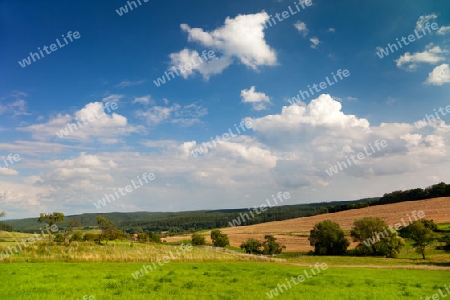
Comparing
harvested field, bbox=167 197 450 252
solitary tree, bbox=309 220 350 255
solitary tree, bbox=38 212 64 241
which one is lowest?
harvested field, bbox=167 197 450 252

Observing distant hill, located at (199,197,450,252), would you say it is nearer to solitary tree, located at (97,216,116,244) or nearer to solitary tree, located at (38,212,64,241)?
solitary tree, located at (97,216,116,244)

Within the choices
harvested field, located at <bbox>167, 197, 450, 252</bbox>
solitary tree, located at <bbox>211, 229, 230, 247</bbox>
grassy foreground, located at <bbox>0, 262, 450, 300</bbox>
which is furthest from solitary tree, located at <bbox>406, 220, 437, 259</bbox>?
grassy foreground, located at <bbox>0, 262, 450, 300</bbox>

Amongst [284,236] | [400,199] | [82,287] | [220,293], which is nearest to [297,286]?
[220,293]

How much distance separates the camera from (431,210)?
411 feet

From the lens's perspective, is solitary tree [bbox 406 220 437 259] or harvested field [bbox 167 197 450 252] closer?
solitary tree [bbox 406 220 437 259]

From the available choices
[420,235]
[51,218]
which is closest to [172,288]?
[51,218]

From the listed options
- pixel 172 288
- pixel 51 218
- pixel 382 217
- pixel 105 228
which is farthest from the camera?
pixel 382 217

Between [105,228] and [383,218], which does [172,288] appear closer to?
[105,228]

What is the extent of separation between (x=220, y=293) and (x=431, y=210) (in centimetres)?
13901

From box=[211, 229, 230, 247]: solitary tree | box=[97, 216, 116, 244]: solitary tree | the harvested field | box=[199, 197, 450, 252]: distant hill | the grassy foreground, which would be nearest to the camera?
the grassy foreground

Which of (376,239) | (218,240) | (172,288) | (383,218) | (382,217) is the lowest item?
(382,217)

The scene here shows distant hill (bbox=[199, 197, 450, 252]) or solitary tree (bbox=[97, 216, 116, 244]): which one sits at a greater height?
solitary tree (bbox=[97, 216, 116, 244])

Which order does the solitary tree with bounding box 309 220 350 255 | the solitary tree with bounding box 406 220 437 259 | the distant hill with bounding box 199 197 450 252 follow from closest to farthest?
the solitary tree with bounding box 406 220 437 259 < the solitary tree with bounding box 309 220 350 255 < the distant hill with bounding box 199 197 450 252

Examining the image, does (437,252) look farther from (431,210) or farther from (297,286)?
(297,286)
